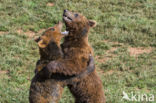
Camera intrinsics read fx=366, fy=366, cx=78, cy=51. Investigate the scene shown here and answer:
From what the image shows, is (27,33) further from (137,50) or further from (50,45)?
(50,45)

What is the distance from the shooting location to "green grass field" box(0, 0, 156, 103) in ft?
29.8

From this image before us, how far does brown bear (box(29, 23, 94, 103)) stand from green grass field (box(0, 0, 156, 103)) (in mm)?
2162

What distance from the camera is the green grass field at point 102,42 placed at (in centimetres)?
908

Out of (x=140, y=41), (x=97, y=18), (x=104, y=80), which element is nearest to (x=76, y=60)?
(x=104, y=80)

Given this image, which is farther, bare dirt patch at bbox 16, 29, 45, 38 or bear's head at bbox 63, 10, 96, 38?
bare dirt patch at bbox 16, 29, 45, 38

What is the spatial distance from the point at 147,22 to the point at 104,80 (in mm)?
4492

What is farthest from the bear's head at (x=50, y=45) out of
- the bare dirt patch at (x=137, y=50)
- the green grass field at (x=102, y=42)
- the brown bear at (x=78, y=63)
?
the bare dirt patch at (x=137, y=50)

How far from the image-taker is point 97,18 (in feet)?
43.4

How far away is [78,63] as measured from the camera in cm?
610

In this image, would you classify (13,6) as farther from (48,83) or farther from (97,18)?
(48,83)

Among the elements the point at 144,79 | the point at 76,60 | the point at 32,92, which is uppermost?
the point at 76,60

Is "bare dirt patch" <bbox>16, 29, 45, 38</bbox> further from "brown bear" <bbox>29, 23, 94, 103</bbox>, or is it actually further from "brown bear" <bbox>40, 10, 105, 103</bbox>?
"brown bear" <bbox>29, 23, 94, 103</bbox>

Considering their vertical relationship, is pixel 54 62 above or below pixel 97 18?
above

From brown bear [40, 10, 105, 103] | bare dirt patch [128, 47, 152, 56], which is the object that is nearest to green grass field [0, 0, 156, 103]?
bare dirt patch [128, 47, 152, 56]
